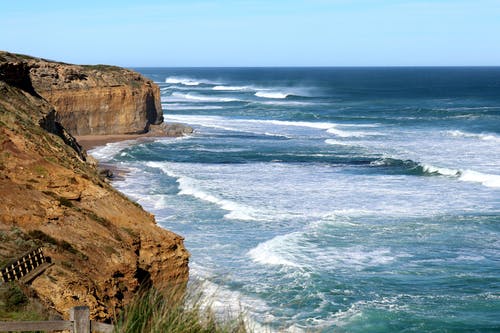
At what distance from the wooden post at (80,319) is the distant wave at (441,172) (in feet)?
102

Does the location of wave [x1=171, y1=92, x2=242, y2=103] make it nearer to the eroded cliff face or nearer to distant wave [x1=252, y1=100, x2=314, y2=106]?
distant wave [x1=252, y1=100, x2=314, y2=106]

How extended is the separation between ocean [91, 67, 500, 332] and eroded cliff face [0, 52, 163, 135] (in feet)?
16.7

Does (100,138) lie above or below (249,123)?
below

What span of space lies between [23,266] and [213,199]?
19637 mm

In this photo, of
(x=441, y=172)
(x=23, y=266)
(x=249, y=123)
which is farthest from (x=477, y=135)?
(x=23, y=266)

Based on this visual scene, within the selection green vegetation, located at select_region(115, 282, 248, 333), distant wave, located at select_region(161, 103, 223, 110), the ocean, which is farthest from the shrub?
distant wave, located at select_region(161, 103, 223, 110)

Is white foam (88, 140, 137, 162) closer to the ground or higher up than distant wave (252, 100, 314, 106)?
closer to the ground

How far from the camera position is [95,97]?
192 ft

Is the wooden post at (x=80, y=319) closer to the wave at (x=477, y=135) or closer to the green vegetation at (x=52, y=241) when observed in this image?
the green vegetation at (x=52, y=241)

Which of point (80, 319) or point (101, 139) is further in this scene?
point (101, 139)

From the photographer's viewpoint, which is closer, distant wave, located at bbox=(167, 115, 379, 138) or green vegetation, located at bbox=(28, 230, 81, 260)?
green vegetation, located at bbox=(28, 230, 81, 260)

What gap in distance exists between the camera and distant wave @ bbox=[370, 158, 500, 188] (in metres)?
37.1

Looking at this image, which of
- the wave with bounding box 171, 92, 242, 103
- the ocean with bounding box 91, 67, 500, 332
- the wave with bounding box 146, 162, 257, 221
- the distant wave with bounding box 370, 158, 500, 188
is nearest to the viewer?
the ocean with bounding box 91, 67, 500, 332

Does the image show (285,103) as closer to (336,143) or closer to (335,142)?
(335,142)
